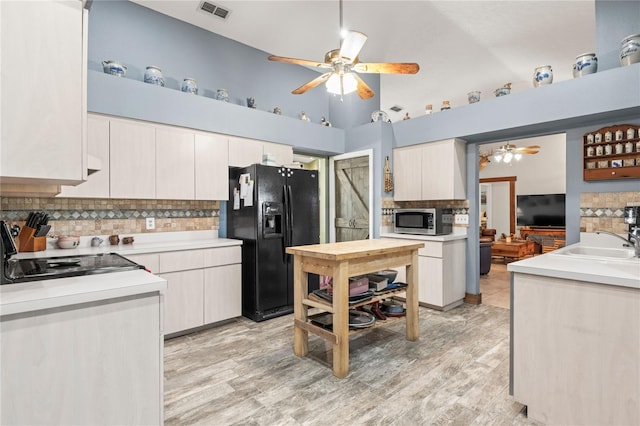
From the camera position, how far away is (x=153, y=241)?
3557mm

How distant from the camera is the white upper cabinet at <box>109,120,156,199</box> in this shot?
307 centimetres

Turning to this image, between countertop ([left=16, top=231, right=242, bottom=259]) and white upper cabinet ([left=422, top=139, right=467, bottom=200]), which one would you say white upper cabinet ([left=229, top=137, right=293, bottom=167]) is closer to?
countertop ([left=16, top=231, right=242, bottom=259])

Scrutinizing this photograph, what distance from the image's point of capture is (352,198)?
5.08 meters

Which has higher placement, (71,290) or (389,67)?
(389,67)

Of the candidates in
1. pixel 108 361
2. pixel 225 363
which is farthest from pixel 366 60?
pixel 108 361

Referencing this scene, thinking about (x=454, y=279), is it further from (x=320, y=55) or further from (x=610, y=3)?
(x=320, y=55)

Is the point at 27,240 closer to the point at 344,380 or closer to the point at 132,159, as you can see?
the point at 132,159

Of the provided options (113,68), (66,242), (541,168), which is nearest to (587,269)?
(66,242)

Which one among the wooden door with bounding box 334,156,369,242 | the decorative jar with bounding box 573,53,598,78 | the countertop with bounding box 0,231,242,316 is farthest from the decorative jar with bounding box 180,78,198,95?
the decorative jar with bounding box 573,53,598,78

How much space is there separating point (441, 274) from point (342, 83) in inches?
97.9

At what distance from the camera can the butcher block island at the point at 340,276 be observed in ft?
7.86

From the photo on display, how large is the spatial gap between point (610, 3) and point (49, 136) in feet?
14.6

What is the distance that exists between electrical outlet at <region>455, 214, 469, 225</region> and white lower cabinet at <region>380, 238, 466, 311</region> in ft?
0.91

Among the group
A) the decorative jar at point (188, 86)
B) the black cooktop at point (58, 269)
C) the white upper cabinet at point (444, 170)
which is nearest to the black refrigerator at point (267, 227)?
the decorative jar at point (188, 86)
